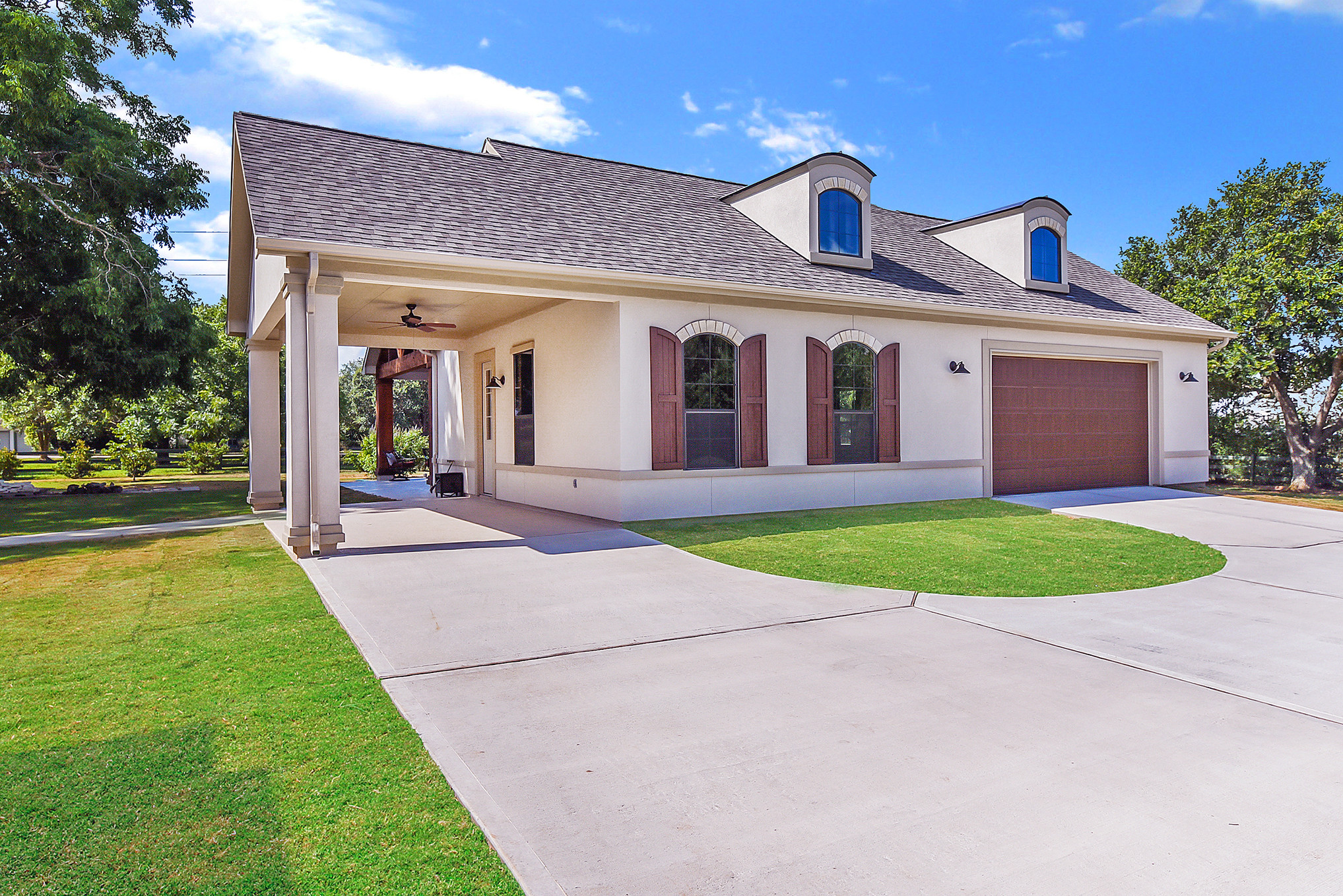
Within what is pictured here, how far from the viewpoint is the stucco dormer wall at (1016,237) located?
49.4 feet

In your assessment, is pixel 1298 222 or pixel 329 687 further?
pixel 1298 222

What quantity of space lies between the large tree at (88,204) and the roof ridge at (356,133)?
4236mm

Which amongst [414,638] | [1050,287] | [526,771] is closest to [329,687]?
[414,638]

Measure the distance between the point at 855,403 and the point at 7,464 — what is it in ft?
77.7

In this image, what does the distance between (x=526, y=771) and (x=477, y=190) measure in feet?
32.7

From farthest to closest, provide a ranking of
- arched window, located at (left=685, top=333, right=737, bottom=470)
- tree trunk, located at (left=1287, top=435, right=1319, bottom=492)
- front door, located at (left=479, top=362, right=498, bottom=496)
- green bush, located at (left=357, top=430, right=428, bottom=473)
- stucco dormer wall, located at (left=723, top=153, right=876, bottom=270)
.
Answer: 1. green bush, located at (left=357, top=430, right=428, bottom=473)
2. tree trunk, located at (left=1287, top=435, right=1319, bottom=492)
3. front door, located at (left=479, top=362, right=498, bottom=496)
4. stucco dormer wall, located at (left=723, top=153, right=876, bottom=270)
5. arched window, located at (left=685, top=333, right=737, bottom=470)

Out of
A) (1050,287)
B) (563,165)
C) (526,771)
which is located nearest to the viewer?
(526,771)

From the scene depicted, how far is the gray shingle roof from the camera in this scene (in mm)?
9367

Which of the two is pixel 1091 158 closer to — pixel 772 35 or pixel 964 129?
pixel 964 129

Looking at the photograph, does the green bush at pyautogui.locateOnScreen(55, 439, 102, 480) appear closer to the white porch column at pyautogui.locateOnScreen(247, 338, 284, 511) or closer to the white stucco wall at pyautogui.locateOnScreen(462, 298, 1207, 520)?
the white porch column at pyautogui.locateOnScreen(247, 338, 284, 511)

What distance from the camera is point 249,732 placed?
12.1ft

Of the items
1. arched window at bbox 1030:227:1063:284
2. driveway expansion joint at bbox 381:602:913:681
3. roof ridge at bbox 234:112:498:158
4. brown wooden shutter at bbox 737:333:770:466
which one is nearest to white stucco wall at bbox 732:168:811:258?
brown wooden shutter at bbox 737:333:770:466

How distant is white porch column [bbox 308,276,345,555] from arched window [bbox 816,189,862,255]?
26.3 ft

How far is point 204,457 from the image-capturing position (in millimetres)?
24562
